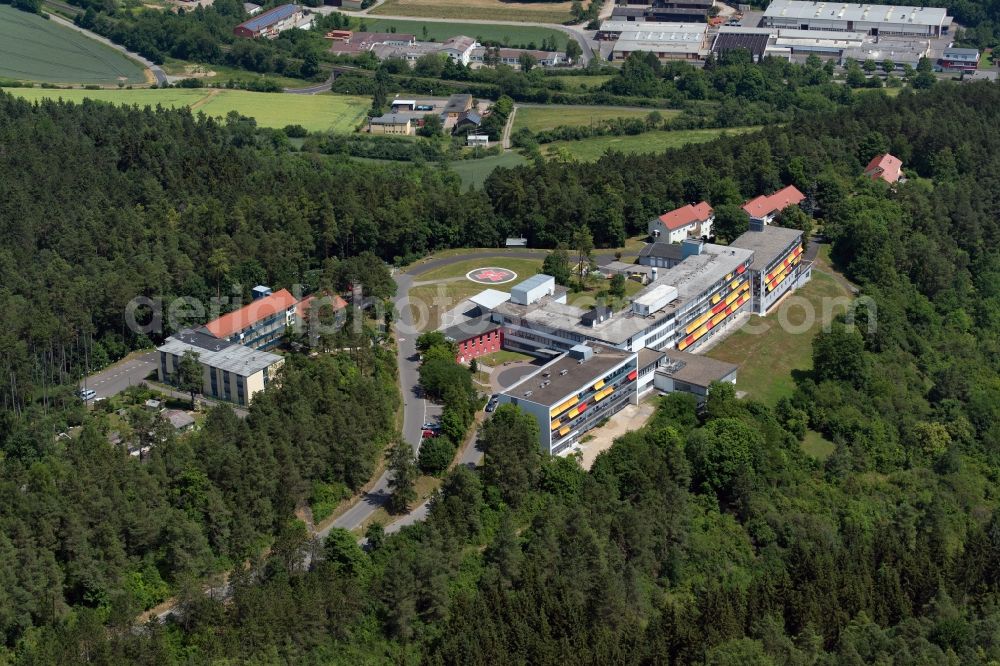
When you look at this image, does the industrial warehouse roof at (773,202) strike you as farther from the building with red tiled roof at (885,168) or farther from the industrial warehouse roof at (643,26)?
the industrial warehouse roof at (643,26)

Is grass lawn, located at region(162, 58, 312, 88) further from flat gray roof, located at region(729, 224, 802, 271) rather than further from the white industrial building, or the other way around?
flat gray roof, located at region(729, 224, 802, 271)

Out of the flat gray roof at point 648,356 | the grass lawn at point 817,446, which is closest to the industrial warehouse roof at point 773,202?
the flat gray roof at point 648,356

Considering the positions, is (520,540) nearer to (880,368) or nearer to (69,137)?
(880,368)

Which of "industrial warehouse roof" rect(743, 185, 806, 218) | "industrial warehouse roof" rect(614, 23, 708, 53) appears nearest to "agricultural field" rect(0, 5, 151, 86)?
"industrial warehouse roof" rect(614, 23, 708, 53)

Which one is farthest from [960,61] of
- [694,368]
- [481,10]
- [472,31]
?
[694,368]

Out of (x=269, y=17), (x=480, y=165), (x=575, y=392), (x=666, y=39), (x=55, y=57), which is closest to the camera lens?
(x=575, y=392)

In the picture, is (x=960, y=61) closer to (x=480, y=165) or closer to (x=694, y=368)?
(x=480, y=165)
